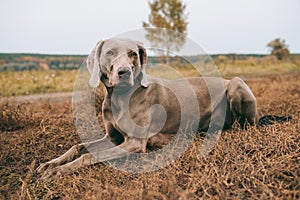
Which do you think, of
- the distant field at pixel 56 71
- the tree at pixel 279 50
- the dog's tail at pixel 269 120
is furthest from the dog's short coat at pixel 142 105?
the tree at pixel 279 50

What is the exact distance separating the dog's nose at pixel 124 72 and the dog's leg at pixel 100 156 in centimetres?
66

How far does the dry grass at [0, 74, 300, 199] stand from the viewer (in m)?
2.17

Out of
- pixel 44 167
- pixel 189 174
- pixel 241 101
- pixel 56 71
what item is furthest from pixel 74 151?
pixel 56 71

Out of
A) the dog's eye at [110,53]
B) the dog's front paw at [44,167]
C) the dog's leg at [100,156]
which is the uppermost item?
the dog's eye at [110,53]

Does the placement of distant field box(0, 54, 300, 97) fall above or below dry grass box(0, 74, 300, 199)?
A: below

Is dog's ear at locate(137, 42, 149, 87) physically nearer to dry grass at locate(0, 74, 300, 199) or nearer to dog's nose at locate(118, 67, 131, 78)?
dog's nose at locate(118, 67, 131, 78)

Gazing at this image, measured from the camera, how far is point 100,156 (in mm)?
2963

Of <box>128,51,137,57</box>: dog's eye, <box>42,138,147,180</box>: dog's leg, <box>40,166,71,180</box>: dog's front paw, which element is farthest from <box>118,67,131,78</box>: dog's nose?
<box>40,166,71,180</box>: dog's front paw

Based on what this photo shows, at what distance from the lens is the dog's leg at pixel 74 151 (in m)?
2.96

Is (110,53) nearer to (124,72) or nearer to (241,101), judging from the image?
(124,72)

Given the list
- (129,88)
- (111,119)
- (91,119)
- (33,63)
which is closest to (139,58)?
(129,88)

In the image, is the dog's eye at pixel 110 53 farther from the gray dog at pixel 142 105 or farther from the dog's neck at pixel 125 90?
the dog's neck at pixel 125 90

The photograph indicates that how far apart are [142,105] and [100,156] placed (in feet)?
2.18

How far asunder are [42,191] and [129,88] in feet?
4.00
